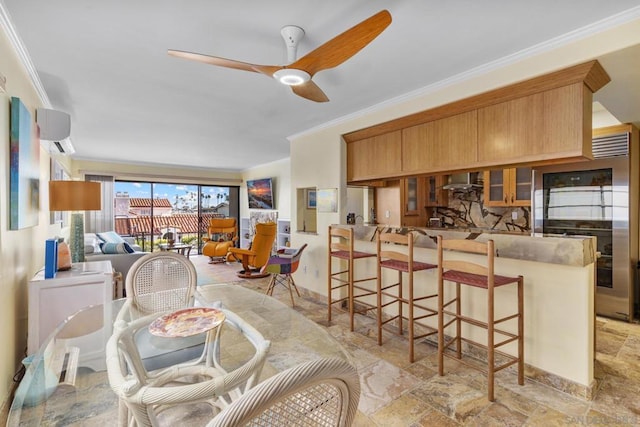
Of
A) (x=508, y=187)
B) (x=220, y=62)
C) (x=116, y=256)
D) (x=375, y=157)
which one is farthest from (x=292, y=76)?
(x=116, y=256)

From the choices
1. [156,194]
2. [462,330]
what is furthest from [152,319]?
[156,194]

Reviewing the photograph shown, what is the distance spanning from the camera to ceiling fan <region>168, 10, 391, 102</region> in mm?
1458

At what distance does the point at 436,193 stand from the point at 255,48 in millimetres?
3711

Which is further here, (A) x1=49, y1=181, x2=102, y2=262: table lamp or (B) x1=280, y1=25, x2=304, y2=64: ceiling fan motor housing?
(A) x1=49, y1=181, x2=102, y2=262: table lamp

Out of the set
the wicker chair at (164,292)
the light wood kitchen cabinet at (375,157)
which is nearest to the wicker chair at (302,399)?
the wicker chair at (164,292)

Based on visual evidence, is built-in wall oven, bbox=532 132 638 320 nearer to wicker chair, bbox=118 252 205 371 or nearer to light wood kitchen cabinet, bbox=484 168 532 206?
light wood kitchen cabinet, bbox=484 168 532 206

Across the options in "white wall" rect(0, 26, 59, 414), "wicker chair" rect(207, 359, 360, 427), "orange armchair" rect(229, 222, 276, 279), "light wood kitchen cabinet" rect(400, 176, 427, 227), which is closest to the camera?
"wicker chair" rect(207, 359, 360, 427)

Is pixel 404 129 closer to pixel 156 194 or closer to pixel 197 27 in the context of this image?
pixel 197 27

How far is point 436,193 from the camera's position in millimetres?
4922

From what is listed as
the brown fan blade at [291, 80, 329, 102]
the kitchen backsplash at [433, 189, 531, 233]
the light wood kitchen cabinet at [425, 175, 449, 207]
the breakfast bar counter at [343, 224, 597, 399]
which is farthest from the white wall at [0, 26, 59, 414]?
the kitchen backsplash at [433, 189, 531, 233]

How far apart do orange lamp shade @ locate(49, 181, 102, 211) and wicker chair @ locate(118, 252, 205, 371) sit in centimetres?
155

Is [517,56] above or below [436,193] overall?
above

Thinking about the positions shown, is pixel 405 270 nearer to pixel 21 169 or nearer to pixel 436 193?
pixel 436 193

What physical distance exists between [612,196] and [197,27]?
439 cm
